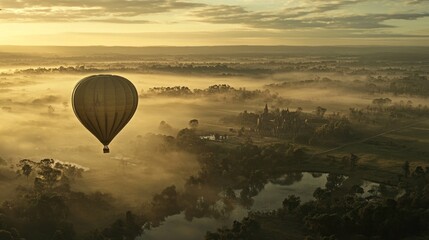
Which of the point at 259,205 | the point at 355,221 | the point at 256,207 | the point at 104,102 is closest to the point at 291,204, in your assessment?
the point at 256,207

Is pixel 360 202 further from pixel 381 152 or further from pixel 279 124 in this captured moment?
pixel 279 124

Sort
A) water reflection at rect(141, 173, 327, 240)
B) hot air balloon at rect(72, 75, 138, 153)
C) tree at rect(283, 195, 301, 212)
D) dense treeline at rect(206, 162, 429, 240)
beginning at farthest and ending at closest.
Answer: tree at rect(283, 195, 301, 212) → water reflection at rect(141, 173, 327, 240) → dense treeline at rect(206, 162, 429, 240) → hot air balloon at rect(72, 75, 138, 153)

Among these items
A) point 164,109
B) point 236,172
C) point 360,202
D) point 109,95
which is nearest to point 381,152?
point 236,172

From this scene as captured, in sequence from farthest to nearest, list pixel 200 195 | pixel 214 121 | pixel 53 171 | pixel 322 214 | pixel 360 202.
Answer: pixel 214 121 < pixel 53 171 < pixel 200 195 < pixel 360 202 < pixel 322 214

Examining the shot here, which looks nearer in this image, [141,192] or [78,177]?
[141,192]

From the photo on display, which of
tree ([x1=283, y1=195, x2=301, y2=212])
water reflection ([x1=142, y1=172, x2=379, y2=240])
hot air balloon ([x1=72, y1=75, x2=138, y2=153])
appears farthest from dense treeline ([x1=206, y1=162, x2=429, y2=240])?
hot air balloon ([x1=72, y1=75, x2=138, y2=153])

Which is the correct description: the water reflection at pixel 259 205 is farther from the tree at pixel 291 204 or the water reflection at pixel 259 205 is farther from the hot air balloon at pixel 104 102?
the hot air balloon at pixel 104 102

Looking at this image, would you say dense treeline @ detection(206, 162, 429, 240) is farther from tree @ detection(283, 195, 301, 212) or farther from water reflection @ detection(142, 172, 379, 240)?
water reflection @ detection(142, 172, 379, 240)

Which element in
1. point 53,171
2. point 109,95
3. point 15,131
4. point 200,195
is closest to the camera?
point 109,95

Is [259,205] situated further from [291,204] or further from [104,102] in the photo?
[104,102]
